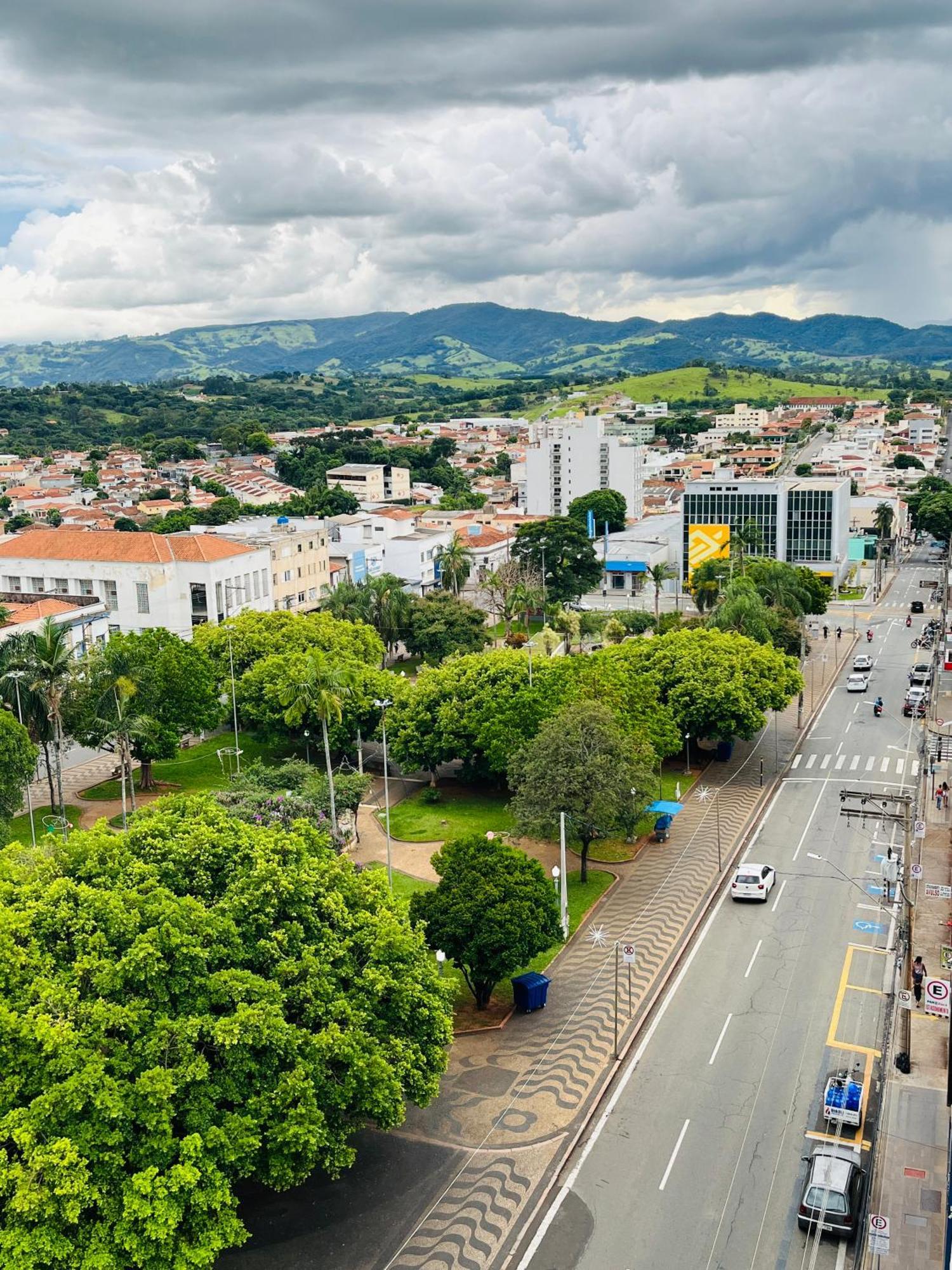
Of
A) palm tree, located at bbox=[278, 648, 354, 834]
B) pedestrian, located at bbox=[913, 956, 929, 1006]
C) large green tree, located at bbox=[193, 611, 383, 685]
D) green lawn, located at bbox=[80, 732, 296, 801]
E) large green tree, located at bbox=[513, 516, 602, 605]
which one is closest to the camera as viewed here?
pedestrian, located at bbox=[913, 956, 929, 1006]

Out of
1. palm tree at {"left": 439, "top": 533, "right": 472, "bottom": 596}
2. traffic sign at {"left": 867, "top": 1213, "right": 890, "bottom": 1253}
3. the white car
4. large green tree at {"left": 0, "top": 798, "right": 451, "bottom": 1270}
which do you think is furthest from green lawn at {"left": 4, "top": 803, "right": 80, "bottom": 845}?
palm tree at {"left": 439, "top": 533, "right": 472, "bottom": 596}

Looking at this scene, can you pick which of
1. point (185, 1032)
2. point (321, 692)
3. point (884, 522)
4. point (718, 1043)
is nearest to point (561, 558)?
point (884, 522)

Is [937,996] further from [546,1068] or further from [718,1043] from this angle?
[546,1068]

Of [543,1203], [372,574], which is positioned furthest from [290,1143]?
[372,574]

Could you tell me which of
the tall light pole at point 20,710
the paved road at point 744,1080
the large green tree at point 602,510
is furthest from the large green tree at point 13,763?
the large green tree at point 602,510

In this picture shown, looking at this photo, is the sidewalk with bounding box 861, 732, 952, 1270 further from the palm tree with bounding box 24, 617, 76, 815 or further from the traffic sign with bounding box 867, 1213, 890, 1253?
the palm tree with bounding box 24, 617, 76, 815
